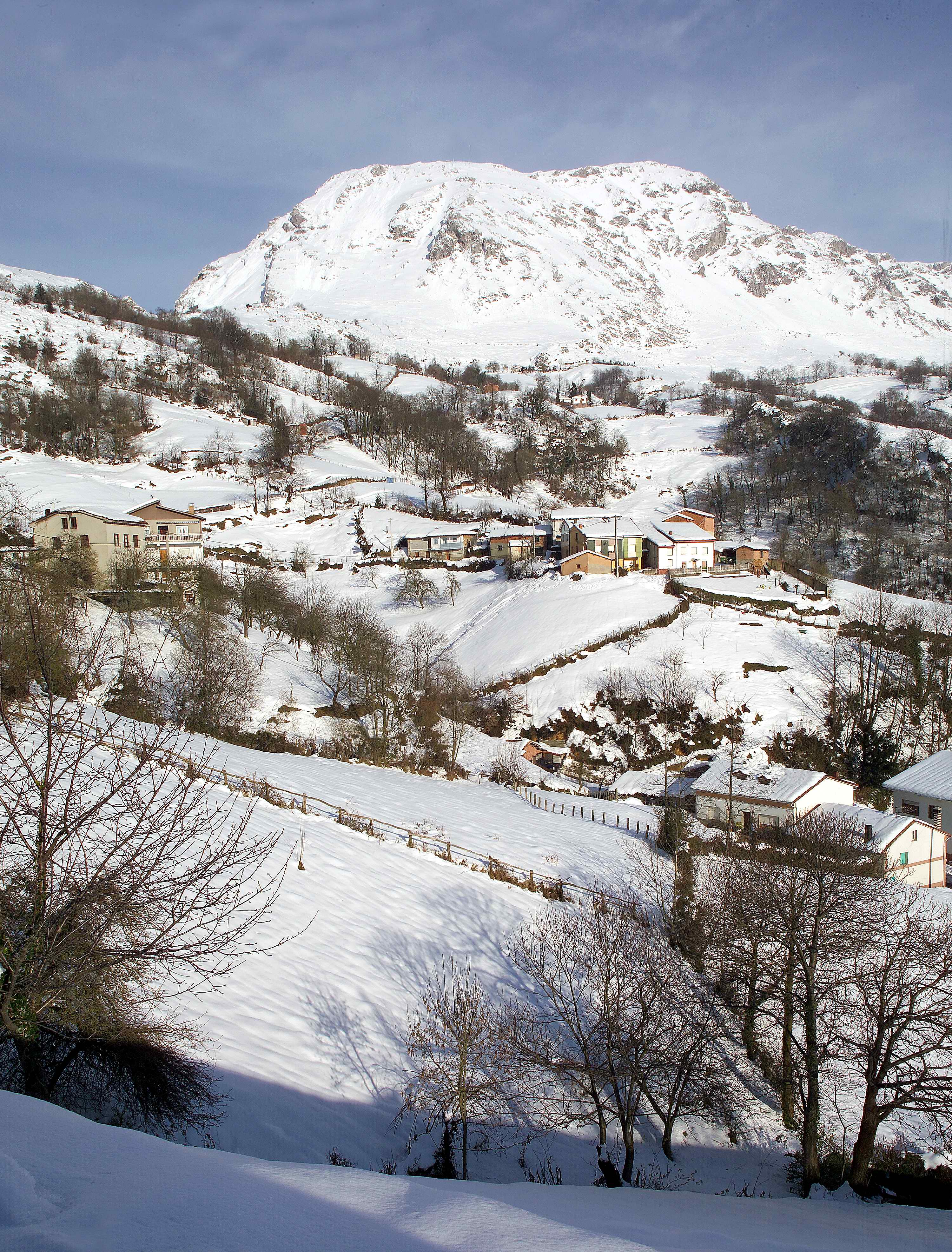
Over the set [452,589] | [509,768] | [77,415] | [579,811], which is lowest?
[579,811]

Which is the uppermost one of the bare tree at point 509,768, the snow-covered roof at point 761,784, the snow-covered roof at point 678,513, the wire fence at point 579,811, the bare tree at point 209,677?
the snow-covered roof at point 678,513

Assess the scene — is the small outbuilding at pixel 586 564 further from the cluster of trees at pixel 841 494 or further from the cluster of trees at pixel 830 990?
the cluster of trees at pixel 830 990

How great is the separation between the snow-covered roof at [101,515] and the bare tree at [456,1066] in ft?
127

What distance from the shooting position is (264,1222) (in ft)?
10.8

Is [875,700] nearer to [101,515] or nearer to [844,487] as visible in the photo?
[101,515]

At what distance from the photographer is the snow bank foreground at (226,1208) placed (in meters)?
2.99

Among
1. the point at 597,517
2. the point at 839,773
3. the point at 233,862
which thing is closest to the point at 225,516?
the point at 597,517

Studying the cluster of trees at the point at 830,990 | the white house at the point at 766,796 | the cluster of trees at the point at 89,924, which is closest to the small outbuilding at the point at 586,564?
the white house at the point at 766,796

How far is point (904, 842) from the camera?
25.9m

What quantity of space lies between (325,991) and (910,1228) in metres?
8.70

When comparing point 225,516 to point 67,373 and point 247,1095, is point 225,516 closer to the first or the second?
point 67,373

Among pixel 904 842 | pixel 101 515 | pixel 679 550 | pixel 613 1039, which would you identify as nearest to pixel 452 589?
pixel 679 550

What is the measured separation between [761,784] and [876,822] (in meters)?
5.17

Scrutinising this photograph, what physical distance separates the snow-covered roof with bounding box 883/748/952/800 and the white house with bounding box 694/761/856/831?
9.58 feet
